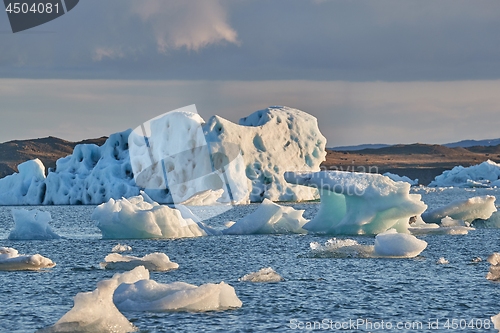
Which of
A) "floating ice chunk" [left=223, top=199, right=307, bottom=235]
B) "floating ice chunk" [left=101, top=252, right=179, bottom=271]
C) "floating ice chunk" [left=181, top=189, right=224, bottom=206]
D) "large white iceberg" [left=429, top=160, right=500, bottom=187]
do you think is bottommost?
"floating ice chunk" [left=101, top=252, right=179, bottom=271]

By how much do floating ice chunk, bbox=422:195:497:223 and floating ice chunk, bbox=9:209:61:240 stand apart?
1459 cm

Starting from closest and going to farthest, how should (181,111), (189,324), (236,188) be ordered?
(189,324) < (236,188) < (181,111)

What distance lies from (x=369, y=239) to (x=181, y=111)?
91.2 ft

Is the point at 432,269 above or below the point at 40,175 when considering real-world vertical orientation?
below

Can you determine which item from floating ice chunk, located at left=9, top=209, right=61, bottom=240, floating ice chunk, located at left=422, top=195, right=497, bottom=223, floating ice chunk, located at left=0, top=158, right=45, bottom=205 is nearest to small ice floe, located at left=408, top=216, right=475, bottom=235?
floating ice chunk, located at left=422, top=195, right=497, bottom=223

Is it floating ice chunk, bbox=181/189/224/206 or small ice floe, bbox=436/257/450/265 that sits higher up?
floating ice chunk, bbox=181/189/224/206

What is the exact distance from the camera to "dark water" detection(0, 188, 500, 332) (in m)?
13.0

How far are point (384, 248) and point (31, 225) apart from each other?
13811 millimetres

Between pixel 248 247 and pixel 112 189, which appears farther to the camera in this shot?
pixel 112 189

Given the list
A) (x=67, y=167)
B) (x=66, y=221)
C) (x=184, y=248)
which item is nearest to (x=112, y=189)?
(x=67, y=167)

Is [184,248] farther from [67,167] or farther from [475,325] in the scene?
[67,167]

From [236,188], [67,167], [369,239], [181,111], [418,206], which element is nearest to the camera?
[418,206]

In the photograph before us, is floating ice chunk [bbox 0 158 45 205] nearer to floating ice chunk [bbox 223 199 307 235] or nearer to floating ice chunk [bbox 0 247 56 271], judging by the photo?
floating ice chunk [bbox 223 199 307 235]

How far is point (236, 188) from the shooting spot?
48406 mm
